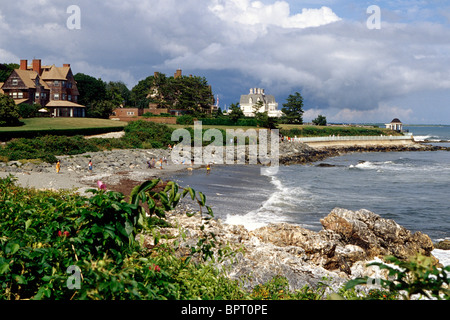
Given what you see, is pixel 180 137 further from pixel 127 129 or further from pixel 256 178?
pixel 256 178

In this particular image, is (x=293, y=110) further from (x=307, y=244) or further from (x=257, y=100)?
(x=307, y=244)

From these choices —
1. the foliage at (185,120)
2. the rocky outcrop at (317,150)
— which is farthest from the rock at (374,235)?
the foliage at (185,120)

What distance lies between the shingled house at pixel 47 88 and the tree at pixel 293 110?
59038 mm

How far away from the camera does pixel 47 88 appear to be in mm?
80188

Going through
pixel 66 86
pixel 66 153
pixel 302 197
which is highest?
pixel 66 86

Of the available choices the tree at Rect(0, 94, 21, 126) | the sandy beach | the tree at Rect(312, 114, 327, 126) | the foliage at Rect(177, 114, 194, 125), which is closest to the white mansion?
the tree at Rect(312, 114, 327, 126)

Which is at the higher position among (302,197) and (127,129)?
(127,129)

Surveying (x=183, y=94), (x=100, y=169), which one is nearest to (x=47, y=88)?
(x=183, y=94)

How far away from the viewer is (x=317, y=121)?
128375 millimetres

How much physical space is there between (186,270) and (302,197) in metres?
26.9

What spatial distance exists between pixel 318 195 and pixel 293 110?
87.1m
